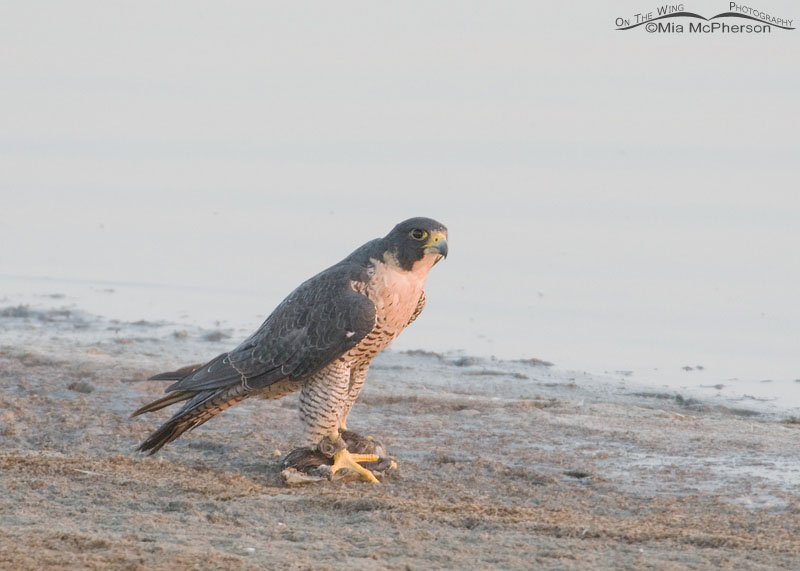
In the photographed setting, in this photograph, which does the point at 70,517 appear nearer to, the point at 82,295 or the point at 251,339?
the point at 251,339

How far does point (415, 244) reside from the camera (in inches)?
264

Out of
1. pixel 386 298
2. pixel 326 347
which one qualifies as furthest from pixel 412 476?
pixel 386 298

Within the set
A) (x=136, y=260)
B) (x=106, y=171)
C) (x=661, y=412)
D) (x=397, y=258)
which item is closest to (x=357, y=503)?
(x=397, y=258)

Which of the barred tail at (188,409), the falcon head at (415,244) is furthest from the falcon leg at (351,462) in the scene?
the falcon head at (415,244)

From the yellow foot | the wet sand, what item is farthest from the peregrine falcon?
the wet sand

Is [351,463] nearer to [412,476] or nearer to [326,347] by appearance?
[412,476]

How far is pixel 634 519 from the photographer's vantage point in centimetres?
590

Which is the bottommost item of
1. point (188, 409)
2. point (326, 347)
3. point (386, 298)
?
point (188, 409)

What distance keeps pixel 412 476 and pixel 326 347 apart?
80 centimetres

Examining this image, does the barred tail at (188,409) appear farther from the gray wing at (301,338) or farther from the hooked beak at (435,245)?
the hooked beak at (435,245)

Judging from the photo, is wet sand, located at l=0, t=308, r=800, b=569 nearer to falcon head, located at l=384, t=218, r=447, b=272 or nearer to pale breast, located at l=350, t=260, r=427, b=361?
pale breast, located at l=350, t=260, r=427, b=361

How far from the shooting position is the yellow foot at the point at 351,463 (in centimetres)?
656

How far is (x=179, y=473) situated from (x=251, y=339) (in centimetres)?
87

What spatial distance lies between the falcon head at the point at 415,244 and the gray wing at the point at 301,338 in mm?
273
